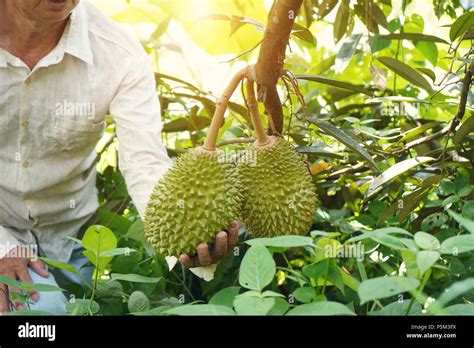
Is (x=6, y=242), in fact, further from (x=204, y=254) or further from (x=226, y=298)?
(x=226, y=298)

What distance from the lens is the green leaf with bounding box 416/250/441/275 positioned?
75cm

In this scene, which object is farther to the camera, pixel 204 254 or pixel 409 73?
pixel 409 73

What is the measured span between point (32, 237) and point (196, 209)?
77cm

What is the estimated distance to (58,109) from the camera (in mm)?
1616

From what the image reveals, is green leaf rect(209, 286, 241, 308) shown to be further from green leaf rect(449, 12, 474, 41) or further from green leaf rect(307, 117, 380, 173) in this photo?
green leaf rect(449, 12, 474, 41)

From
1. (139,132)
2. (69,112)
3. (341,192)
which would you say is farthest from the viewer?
(341,192)

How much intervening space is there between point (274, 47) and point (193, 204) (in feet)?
0.87

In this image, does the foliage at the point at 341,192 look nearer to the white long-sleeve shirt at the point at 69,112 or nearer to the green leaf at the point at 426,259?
the green leaf at the point at 426,259

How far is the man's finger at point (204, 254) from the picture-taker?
114cm

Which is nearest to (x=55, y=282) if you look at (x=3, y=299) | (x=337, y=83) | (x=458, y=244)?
(x=3, y=299)

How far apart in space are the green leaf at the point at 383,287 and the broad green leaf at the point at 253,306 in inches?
3.7

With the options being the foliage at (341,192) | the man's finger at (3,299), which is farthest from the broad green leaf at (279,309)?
the man's finger at (3,299)

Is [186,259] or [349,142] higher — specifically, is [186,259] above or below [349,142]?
below
